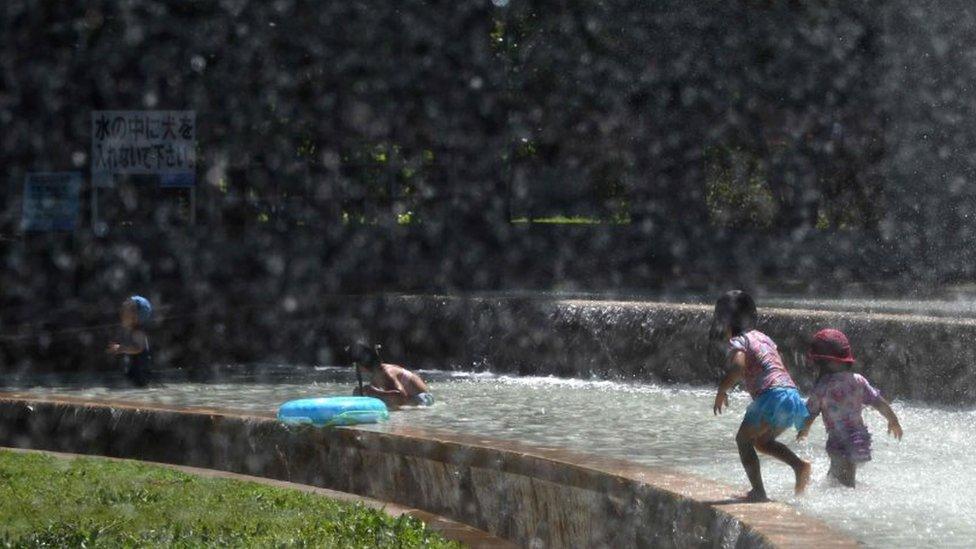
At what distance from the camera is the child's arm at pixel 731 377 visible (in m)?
7.19

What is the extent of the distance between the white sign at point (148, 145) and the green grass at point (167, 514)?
791cm

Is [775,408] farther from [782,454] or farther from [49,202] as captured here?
[49,202]

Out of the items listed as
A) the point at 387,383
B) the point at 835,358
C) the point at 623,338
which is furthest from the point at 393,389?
the point at 835,358

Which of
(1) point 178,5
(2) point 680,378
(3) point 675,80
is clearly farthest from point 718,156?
(2) point 680,378

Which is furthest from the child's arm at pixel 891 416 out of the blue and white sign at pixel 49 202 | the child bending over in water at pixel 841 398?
the blue and white sign at pixel 49 202

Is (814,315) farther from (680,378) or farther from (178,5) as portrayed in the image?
(178,5)

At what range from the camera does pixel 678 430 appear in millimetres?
11656

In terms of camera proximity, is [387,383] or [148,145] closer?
[387,383]

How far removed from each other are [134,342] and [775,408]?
7537 millimetres

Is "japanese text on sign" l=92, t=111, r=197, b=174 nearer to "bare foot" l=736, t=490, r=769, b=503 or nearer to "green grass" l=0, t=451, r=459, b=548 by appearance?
"green grass" l=0, t=451, r=459, b=548

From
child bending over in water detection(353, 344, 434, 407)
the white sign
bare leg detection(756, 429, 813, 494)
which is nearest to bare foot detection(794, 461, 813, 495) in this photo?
bare leg detection(756, 429, 813, 494)

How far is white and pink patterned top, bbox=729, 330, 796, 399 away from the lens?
7.36 meters

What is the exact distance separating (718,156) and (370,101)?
9067 mm

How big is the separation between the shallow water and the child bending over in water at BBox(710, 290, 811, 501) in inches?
18.0
